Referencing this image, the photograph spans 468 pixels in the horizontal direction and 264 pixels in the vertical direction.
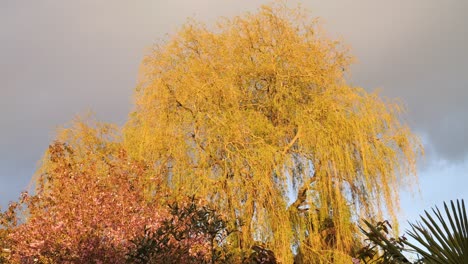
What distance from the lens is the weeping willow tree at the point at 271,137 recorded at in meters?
13.9

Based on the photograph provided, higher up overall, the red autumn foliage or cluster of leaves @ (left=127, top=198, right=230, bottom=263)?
the red autumn foliage

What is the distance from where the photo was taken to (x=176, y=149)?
14.6 m

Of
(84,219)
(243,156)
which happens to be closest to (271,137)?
(243,156)

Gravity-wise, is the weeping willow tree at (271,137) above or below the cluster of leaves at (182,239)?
above

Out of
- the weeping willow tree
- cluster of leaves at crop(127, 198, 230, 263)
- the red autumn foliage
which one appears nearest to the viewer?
cluster of leaves at crop(127, 198, 230, 263)

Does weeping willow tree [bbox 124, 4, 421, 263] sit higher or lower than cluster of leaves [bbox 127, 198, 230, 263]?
higher

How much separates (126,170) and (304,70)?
6.85m

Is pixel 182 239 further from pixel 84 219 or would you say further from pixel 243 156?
pixel 243 156

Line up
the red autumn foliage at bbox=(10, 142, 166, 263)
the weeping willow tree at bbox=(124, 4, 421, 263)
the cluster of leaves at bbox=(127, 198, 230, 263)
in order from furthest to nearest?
the weeping willow tree at bbox=(124, 4, 421, 263) < the red autumn foliage at bbox=(10, 142, 166, 263) < the cluster of leaves at bbox=(127, 198, 230, 263)

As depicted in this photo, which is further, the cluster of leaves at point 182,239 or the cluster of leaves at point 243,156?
the cluster of leaves at point 243,156

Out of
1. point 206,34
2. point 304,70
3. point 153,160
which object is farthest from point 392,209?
point 206,34

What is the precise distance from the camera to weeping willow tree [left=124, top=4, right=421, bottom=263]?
13.9 meters

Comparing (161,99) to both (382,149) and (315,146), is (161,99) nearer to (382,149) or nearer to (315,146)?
(315,146)

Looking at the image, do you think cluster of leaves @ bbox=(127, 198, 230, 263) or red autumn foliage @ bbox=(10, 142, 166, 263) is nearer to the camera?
cluster of leaves @ bbox=(127, 198, 230, 263)
